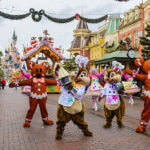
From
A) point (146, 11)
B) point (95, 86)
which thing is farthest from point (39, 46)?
point (146, 11)

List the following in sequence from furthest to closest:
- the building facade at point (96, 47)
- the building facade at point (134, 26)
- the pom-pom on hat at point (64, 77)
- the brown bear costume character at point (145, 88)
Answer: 1. the building facade at point (96, 47)
2. the building facade at point (134, 26)
3. the brown bear costume character at point (145, 88)
4. the pom-pom on hat at point (64, 77)

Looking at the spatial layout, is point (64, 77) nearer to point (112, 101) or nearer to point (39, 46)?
point (112, 101)

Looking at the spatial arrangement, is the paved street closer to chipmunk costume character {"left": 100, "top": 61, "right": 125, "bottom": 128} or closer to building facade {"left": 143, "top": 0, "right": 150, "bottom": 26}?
chipmunk costume character {"left": 100, "top": 61, "right": 125, "bottom": 128}

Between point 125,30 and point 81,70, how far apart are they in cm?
2207

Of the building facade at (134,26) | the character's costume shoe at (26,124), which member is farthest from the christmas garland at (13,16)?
the building facade at (134,26)

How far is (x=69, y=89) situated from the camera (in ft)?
17.0

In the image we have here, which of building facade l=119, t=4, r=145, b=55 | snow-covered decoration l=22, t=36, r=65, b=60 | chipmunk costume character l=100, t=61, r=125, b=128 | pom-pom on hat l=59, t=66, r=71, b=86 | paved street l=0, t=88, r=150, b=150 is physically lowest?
paved street l=0, t=88, r=150, b=150

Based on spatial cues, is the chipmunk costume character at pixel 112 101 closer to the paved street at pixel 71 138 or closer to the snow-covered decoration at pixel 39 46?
the paved street at pixel 71 138

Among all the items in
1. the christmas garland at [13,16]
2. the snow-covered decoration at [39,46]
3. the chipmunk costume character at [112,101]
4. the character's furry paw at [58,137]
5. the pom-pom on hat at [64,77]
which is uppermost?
the christmas garland at [13,16]

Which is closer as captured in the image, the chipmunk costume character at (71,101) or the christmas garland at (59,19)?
the chipmunk costume character at (71,101)

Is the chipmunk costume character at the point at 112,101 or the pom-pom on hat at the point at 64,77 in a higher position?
the pom-pom on hat at the point at 64,77

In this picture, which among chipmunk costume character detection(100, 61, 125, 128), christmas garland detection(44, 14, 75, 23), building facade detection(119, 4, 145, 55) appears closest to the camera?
chipmunk costume character detection(100, 61, 125, 128)

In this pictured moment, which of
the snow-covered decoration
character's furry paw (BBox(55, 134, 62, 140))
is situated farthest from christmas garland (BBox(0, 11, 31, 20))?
character's furry paw (BBox(55, 134, 62, 140))

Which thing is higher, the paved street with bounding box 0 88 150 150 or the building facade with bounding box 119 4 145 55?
the building facade with bounding box 119 4 145 55
